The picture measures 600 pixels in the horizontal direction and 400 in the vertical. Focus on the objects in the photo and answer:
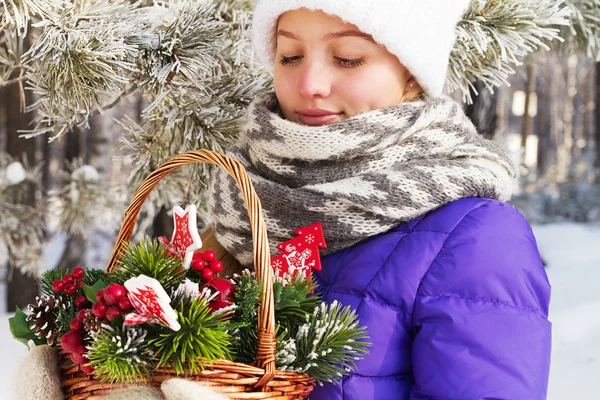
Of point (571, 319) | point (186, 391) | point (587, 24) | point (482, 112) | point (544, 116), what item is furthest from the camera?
point (544, 116)

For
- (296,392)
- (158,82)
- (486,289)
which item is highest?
(158,82)

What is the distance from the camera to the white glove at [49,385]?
0.99 meters

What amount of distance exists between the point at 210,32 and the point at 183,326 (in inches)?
42.3

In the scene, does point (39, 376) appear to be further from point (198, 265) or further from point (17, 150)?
point (17, 150)

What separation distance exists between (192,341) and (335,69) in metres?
0.67

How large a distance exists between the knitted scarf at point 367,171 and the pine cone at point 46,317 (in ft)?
1.41

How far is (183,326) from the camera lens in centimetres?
100

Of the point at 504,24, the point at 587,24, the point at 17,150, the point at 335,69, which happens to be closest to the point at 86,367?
the point at 335,69

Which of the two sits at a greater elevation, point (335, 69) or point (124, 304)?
point (335, 69)

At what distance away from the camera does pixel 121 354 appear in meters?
0.98

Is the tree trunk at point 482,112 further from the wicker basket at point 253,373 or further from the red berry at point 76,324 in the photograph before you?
the red berry at point 76,324

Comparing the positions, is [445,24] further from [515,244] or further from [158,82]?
[158,82]

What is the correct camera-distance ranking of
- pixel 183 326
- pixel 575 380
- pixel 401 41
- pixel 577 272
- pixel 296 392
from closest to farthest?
pixel 183 326 < pixel 296 392 < pixel 401 41 < pixel 575 380 < pixel 577 272

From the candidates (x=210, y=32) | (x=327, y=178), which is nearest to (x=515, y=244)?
(x=327, y=178)
